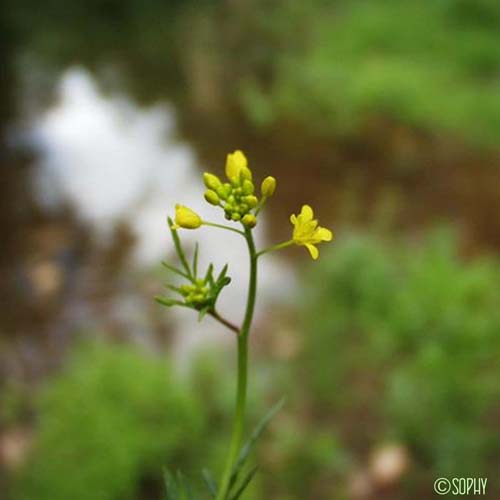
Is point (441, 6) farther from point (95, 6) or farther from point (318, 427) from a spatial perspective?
point (318, 427)

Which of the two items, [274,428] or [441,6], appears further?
[441,6]

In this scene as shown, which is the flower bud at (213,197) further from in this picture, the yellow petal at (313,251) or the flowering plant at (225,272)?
the yellow petal at (313,251)

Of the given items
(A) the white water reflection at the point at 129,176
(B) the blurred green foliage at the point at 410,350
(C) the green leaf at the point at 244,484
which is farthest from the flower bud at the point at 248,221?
(A) the white water reflection at the point at 129,176

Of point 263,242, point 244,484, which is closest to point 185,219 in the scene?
point 244,484

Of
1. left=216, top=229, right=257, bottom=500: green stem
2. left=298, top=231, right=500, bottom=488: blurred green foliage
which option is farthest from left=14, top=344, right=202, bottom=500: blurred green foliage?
left=216, top=229, right=257, bottom=500: green stem

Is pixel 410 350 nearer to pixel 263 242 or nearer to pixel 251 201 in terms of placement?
pixel 263 242

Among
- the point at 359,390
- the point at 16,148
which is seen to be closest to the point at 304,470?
the point at 359,390

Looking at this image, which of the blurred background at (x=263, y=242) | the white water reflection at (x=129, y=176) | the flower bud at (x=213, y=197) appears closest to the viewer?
the flower bud at (x=213, y=197)
